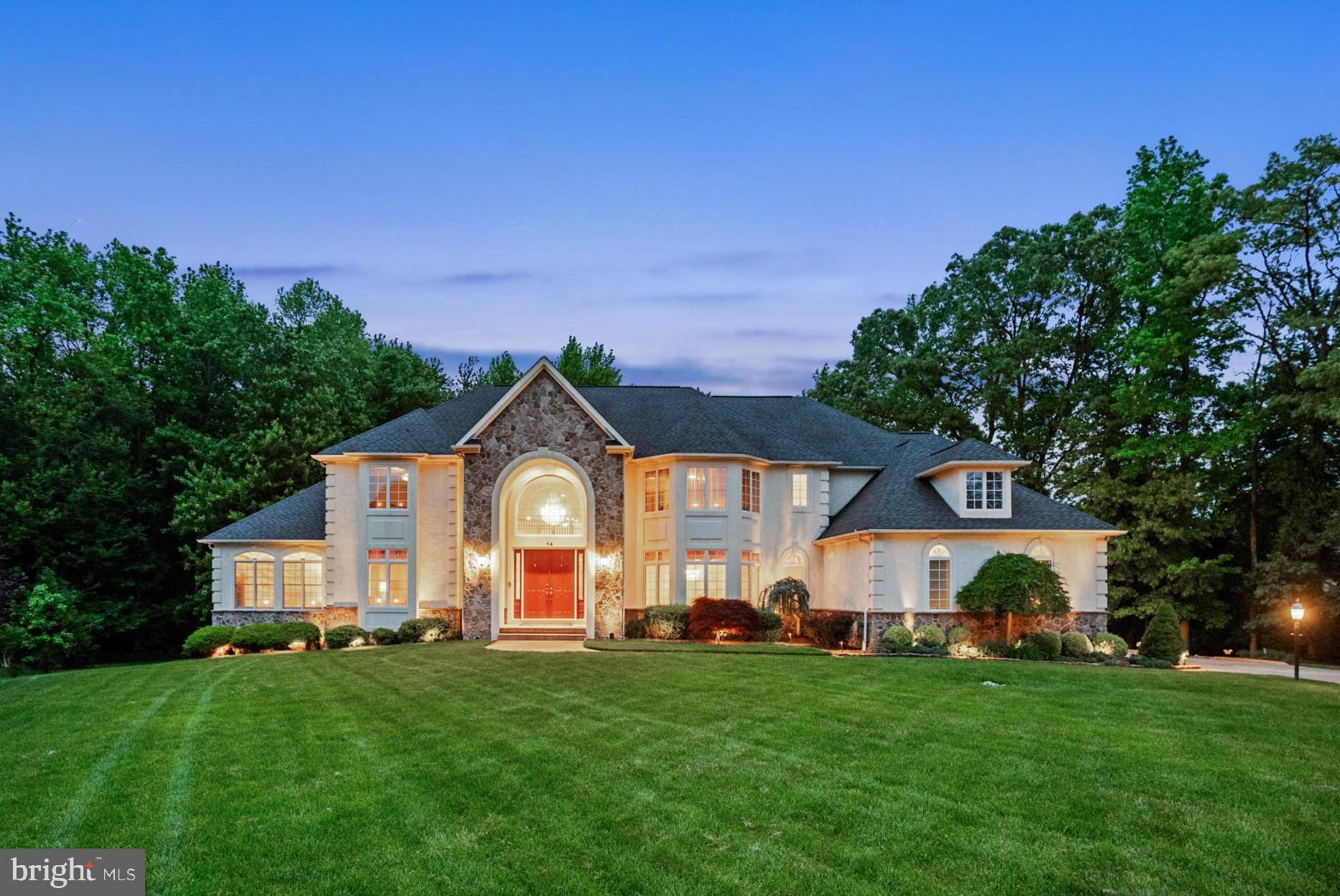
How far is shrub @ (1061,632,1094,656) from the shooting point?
75.9 feet

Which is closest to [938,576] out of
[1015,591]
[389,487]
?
[1015,591]

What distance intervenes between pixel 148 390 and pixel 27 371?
168 inches

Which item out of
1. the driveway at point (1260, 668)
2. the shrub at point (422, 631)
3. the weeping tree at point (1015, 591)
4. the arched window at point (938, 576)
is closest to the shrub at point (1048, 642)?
the weeping tree at point (1015, 591)

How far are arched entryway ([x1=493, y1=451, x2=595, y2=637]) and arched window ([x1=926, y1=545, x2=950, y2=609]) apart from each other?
11.0 metres

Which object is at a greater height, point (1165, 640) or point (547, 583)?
point (547, 583)

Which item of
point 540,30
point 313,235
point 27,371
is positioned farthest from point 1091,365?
point 27,371

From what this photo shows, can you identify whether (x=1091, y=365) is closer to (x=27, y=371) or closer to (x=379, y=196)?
(x=379, y=196)

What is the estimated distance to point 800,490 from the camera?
95.5ft

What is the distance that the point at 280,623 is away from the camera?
26312 mm

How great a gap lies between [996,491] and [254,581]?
2443cm

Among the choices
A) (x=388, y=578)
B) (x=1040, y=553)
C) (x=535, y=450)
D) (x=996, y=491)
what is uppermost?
(x=535, y=450)

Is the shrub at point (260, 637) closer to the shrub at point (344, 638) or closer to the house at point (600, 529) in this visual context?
the shrub at point (344, 638)

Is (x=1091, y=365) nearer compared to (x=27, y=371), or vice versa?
(x=27, y=371)

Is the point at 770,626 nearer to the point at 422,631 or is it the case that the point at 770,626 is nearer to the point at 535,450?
the point at 535,450
